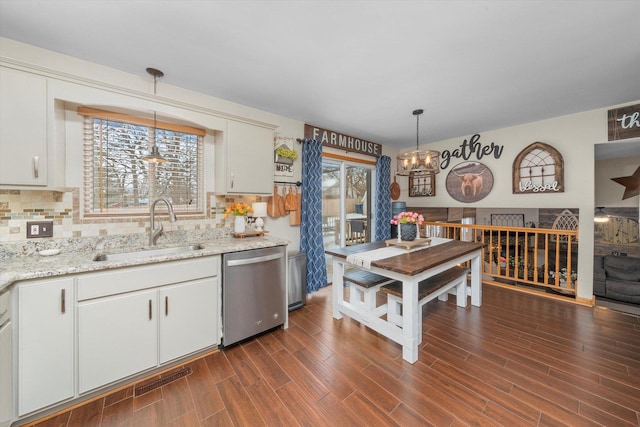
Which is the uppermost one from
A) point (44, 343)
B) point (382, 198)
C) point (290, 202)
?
point (382, 198)

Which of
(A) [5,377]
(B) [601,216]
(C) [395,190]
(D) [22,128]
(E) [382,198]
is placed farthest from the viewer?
(C) [395,190]

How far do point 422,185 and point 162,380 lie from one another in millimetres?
4968

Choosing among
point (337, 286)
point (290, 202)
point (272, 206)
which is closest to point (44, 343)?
point (272, 206)

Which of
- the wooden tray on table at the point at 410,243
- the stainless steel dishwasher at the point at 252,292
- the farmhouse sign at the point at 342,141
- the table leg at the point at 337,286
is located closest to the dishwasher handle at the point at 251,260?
the stainless steel dishwasher at the point at 252,292

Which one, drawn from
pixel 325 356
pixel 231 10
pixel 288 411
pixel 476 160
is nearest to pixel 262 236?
pixel 325 356

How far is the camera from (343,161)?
410 centimetres

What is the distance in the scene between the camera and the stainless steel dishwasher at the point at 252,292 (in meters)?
2.13

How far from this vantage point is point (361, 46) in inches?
71.7

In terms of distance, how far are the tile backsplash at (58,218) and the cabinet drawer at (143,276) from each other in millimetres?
680

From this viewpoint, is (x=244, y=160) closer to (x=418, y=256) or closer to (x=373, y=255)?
(x=373, y=255)

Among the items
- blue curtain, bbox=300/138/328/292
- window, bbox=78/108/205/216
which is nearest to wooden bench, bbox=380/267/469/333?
blue curtain, bbox=300/138/328/292

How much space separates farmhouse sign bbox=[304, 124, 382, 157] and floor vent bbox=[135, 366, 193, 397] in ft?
10.0

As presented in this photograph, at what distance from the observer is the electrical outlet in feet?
5.94

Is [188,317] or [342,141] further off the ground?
[342,141]
